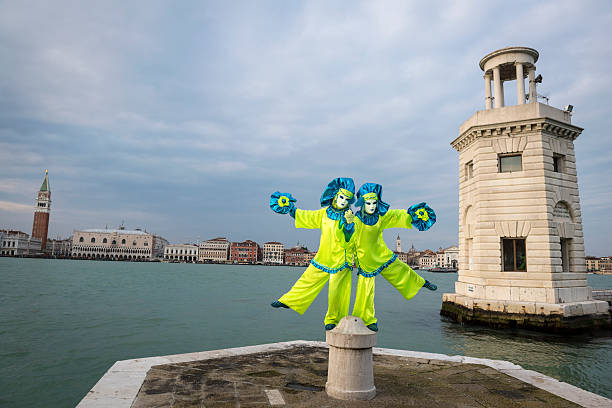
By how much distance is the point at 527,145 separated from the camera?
51.9 feet

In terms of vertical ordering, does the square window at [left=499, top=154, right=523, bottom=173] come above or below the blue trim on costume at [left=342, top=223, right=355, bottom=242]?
above

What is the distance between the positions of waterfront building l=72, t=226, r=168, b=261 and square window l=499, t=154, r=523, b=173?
155m

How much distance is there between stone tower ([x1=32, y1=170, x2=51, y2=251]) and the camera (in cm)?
13712

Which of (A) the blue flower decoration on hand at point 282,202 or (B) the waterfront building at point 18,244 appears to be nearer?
(A) the blue flower decoration on hand at point 282,202

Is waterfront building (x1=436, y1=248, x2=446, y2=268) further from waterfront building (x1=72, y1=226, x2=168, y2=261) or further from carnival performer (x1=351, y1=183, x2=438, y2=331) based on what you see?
carnival performer (x1=351, y1=183, x2=438, y2=331)

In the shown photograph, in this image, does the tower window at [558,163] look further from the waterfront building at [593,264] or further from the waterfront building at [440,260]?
the waterfront building at [593,264]

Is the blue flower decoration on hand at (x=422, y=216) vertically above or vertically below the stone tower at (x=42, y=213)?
below

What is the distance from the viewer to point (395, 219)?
546 centimetres

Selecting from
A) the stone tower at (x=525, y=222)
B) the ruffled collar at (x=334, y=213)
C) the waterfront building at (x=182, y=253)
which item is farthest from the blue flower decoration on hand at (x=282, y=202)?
the waterfront building at (x=182, y=253)

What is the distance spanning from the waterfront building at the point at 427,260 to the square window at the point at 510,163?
162m

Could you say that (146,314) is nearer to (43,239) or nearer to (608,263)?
(43,239)

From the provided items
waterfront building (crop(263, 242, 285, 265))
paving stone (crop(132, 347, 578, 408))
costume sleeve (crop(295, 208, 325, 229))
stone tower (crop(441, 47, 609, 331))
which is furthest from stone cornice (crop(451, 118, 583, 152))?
waterfront building (crop(263, 242, 285, 265))

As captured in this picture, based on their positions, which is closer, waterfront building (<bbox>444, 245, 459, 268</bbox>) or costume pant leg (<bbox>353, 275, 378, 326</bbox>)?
costume pant leg (<bbox>353, 275, 378, 326</bbox>)

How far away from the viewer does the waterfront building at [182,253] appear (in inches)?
6319
